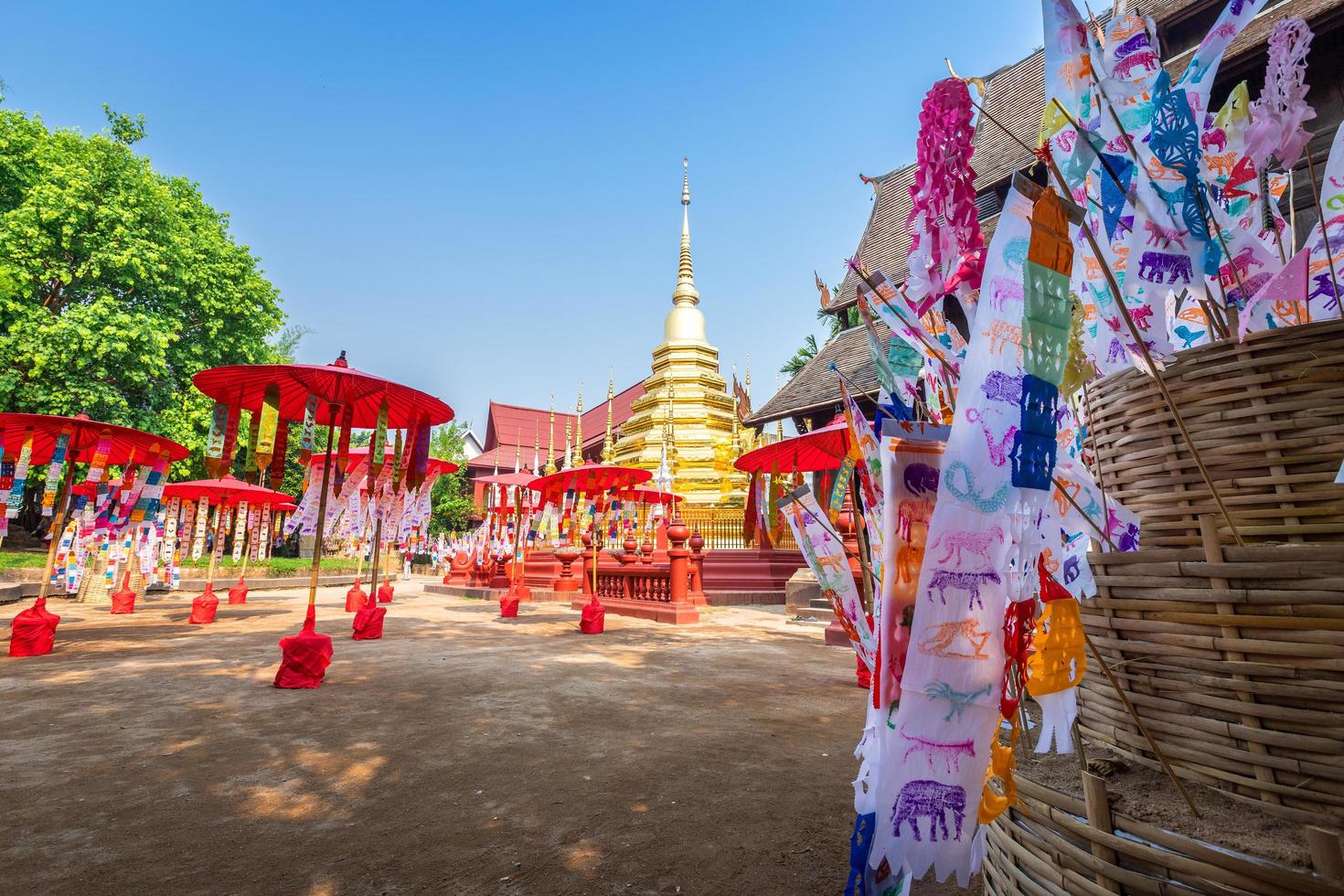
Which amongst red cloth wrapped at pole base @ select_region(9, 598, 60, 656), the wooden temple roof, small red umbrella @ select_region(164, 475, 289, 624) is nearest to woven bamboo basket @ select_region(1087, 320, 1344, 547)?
the wooden temple roof

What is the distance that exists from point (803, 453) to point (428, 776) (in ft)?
23.2

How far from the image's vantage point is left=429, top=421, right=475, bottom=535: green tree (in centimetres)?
3250

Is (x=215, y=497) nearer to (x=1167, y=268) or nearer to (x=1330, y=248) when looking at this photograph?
(x=1167, y=268)

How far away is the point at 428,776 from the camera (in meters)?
3.49

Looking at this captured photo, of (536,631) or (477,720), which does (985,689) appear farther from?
(536,631)

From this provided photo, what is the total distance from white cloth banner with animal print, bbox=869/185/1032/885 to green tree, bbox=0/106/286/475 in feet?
69.9

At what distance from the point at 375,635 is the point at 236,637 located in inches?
76.2

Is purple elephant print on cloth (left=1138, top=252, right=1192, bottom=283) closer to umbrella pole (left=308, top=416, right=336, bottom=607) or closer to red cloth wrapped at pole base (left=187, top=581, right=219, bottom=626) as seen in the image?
umbrella pole (left=308, top=416, right=336, bottom=607)

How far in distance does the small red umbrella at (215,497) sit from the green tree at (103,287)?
5.97 m

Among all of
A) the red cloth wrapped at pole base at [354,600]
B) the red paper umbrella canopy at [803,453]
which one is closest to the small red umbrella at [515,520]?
the red cloth wrapped at pole base at [354,600]

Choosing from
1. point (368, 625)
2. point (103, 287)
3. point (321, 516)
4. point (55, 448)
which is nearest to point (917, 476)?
point (321, 516)

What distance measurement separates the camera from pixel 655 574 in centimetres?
1223

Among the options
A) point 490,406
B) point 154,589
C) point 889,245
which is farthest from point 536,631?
point 490,406

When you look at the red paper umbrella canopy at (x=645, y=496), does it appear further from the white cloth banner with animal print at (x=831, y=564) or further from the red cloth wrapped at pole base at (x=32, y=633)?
the white cloth banner with animal print at (x=831, y=564)
